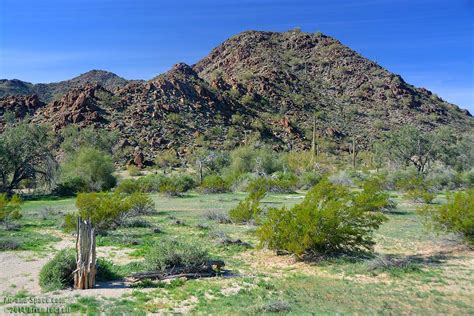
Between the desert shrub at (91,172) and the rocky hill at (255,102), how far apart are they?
18697 millimetres

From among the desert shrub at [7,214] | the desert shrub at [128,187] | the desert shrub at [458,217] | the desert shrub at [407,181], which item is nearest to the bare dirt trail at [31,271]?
the desert shrub at [7,214]

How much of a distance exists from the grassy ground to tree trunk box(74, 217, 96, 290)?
840 mm

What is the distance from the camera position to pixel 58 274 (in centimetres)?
1082

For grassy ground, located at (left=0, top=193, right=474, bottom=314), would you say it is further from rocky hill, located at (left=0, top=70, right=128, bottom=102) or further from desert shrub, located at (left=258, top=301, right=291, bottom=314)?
rocky hill, located at (left=0, top=70, right=128, bottom=102)

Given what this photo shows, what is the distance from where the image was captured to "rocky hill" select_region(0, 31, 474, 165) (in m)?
68.7

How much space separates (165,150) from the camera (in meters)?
63.2

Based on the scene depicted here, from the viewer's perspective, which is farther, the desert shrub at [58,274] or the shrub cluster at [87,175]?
the shrub cluster at [87,175]

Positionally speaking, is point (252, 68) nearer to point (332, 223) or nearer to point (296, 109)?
point (296, 109)

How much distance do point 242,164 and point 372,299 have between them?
41350mm

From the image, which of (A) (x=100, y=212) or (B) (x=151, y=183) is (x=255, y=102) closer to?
(B) (x=151, y=183)

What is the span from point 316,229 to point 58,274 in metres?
7.93

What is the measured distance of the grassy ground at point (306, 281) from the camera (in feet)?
31.4

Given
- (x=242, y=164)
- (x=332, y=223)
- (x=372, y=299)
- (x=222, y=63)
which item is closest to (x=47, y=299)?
(x=372, y=299)

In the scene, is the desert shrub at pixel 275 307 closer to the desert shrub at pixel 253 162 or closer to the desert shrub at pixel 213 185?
the desert shrub at pixel 213 185
